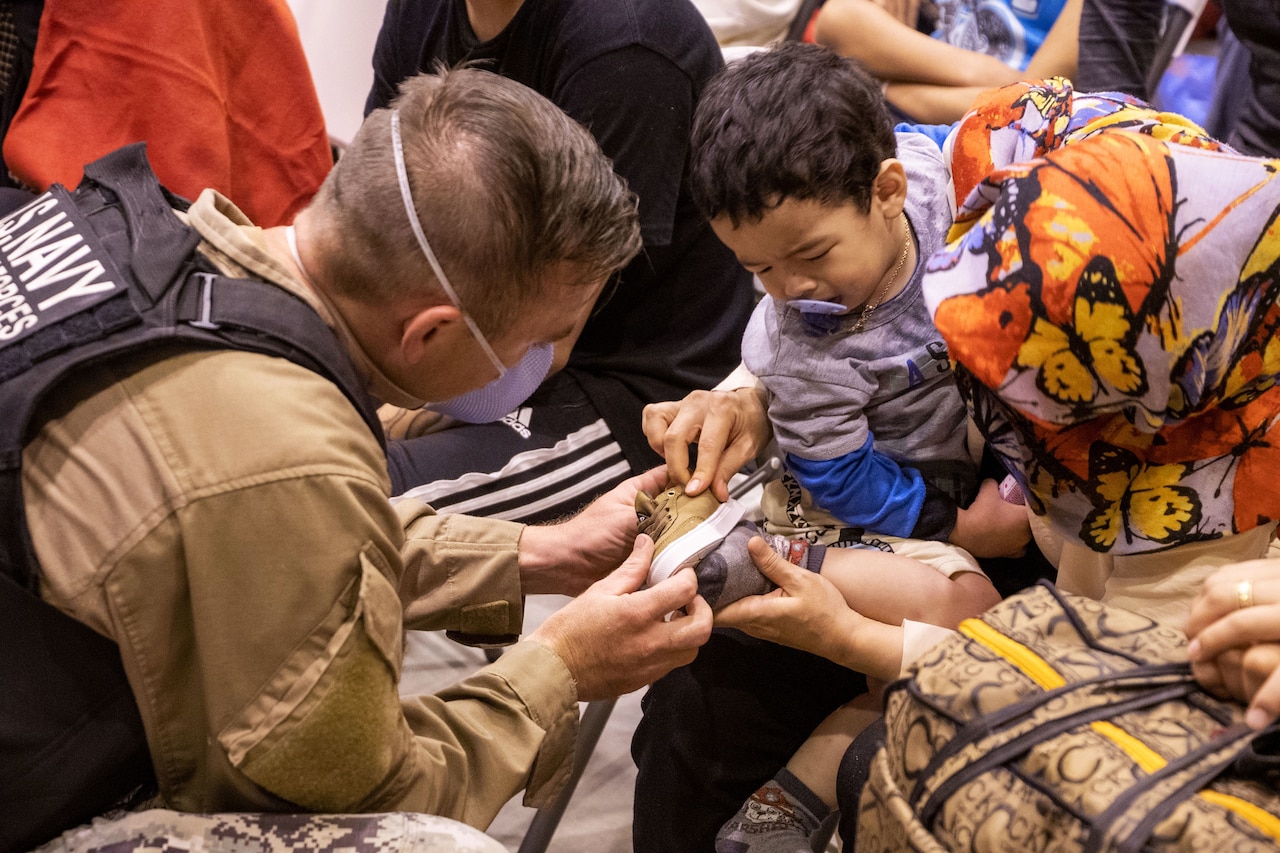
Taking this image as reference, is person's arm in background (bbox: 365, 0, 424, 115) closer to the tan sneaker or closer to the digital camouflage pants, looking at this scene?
the tan sneaker

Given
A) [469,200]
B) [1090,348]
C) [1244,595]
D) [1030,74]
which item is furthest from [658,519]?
[1030,74]

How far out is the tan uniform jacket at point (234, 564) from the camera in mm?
983

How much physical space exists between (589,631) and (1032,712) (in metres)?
0.60

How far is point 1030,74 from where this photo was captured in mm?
2428

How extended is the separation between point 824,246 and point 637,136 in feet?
1.75

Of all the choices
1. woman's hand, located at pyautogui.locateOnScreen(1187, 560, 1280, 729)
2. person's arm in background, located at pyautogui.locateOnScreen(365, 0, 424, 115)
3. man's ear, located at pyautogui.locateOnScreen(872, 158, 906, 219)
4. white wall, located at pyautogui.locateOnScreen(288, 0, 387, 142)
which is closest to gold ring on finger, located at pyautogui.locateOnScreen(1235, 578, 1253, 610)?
woman's hand, located at pyautogui.locateOnScreen(1187, 560, 1280, 729)

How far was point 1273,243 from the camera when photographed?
943 millimetres

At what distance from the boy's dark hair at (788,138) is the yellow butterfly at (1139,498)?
19.2 inches

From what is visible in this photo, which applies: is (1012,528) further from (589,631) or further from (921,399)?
(589,631)

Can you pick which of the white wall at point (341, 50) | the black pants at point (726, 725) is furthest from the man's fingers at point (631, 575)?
the white wall at point (341, 50)

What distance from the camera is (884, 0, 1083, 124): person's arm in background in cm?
241

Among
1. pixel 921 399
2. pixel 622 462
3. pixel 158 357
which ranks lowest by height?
pixel 622 462

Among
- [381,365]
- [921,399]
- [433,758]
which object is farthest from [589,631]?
[921,399]

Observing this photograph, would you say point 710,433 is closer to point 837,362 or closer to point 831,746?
point 837,362
